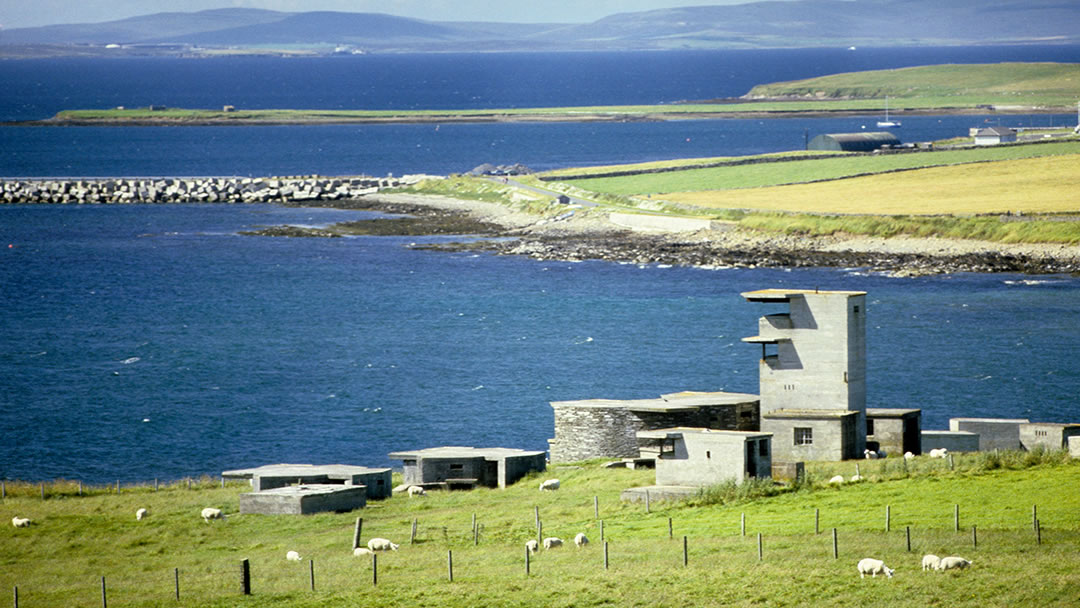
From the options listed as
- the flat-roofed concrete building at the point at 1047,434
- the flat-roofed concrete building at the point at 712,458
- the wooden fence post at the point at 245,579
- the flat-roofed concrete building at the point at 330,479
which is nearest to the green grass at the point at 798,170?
the flat-roofed concrete building at the point at 1047,434

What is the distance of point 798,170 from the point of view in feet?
455

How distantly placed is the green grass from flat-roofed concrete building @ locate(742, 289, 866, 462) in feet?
250

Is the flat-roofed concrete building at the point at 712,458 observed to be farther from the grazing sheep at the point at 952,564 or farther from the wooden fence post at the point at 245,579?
the wooden fence post at the point at 245,579

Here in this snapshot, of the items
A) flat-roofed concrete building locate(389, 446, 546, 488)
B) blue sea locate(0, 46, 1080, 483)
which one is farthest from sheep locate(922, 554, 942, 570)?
blue sea locate(0, 46, 1080, 483)

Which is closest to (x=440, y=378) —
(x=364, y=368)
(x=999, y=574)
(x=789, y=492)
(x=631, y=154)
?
(x=364, y=368)

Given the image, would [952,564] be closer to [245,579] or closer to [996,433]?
[245,579]

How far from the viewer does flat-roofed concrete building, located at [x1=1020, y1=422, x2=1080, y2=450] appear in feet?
157

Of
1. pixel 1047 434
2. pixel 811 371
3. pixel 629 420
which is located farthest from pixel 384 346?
pixel 1047 434

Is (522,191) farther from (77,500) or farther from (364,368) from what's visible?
(77,500)

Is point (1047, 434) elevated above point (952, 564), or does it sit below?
below

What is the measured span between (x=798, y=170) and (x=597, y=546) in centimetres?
10649

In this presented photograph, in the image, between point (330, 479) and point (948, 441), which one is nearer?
point (330, 479)

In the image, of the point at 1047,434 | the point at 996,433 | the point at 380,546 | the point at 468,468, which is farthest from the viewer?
the point at 996,433

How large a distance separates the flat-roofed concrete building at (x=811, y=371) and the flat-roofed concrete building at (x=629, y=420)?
3.52ft
